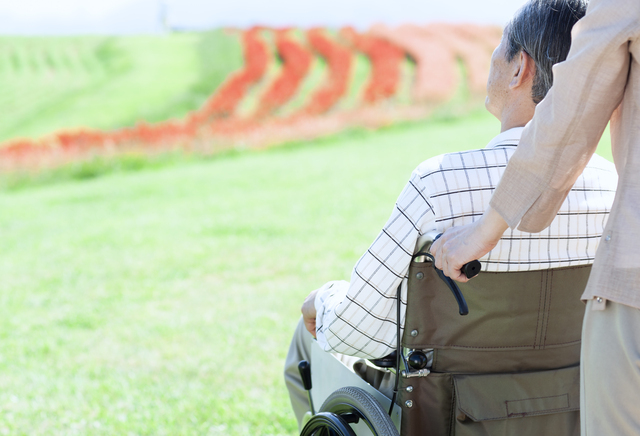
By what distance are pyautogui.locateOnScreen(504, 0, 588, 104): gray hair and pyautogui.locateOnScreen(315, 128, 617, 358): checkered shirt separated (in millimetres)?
173

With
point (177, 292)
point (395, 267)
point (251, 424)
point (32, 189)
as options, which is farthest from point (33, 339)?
point (32, 189)

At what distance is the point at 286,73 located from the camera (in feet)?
53.8

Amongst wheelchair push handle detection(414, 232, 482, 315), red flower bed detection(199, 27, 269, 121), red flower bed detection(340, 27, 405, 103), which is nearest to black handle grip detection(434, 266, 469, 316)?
wheelchair push handle detection(414, 232, 482, 315)

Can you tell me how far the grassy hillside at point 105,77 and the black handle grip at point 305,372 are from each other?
561 inches

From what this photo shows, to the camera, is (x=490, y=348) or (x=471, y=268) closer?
(x=471, y=268)

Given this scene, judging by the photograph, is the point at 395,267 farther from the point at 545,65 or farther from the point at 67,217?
the point at 67,217

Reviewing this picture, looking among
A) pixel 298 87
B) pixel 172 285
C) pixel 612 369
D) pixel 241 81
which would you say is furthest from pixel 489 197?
pixel 241 81

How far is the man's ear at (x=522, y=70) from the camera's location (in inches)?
56.7

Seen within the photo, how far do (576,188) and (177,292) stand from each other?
3.62 metres

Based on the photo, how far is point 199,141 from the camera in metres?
11.1

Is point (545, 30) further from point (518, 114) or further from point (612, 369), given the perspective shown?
point (612, 369)

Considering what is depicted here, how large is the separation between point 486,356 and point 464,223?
1.06 feet

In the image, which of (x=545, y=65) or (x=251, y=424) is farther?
(x=251, y=424)

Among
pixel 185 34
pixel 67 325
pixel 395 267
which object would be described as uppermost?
pixel 185 34
